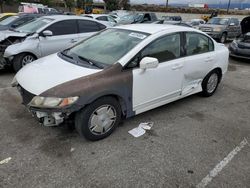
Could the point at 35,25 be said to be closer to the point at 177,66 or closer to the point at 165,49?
the point at 165,49

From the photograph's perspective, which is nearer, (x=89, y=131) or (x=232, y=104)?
(x=89, y=131)

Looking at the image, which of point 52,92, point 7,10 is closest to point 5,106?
point 52,92

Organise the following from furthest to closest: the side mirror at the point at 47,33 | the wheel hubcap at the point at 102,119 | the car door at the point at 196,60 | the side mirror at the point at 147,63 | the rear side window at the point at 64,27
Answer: the rear side window at the point at 64,27, the side mirror at the point at 47,33, the car door at the point at 196,60, the side mirror at the point at 147,63, the wheel hubcap at the point at 102,119

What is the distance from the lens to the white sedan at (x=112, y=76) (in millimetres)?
2992

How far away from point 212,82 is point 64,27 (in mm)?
4330

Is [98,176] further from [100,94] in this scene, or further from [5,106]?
[5,106]

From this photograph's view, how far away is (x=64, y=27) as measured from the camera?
6.91 meters

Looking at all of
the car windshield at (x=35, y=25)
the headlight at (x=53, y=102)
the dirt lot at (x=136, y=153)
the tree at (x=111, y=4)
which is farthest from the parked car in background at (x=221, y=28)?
the tree at (x=111, y=4)

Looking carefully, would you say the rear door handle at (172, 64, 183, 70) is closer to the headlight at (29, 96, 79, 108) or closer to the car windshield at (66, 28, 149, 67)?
the car windshield at (66, 28, 149, 67)

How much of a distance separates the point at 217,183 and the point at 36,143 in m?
2.30

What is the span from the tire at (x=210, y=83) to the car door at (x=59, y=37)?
3.82 meters

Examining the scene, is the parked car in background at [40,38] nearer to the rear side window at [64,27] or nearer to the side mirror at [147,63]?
the rear side window at [64,27]

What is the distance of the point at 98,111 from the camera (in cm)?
321

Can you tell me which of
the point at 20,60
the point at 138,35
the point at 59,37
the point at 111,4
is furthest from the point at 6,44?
the point at 111,4
